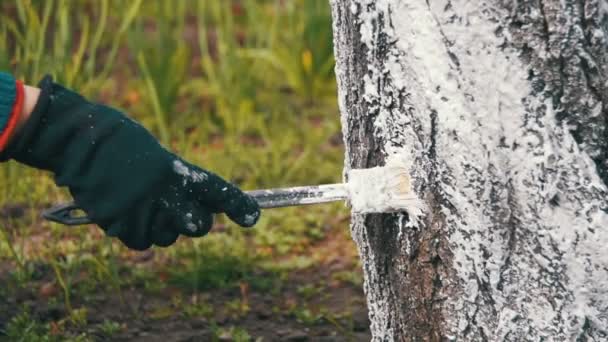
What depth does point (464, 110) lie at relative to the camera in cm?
140

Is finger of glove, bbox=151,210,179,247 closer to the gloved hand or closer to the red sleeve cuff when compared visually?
the gloved hand

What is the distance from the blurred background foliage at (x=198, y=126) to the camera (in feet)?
7.76

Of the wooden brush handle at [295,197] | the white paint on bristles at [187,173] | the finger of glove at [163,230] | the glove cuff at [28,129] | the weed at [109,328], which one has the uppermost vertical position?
the glove cuff at [28,129]

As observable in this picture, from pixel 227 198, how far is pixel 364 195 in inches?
8.8

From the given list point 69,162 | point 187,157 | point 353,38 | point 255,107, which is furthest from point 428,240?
point 255,107

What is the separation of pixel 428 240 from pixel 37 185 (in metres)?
1.55

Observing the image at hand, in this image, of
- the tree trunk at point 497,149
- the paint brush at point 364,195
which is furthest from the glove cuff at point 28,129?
the tree trunk at point 497,149

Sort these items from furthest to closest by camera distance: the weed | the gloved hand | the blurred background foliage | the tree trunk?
the blurred background foliage → the weed → the gloved hand → the tree trunk

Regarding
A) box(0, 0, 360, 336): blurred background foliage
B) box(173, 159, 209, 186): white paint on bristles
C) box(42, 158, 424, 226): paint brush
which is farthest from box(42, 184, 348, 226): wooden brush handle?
box(0, 0, 360, 336): blurred background foliage

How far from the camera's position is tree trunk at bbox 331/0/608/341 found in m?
1.36

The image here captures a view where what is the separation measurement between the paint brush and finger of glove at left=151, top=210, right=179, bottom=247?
107 mm

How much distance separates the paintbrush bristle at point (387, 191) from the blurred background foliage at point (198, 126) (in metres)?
0.75

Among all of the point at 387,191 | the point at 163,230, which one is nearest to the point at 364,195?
the point at 387,191

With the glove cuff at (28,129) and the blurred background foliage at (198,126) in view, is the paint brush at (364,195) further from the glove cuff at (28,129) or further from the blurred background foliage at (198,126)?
the blurred background foliage at (198,126)
